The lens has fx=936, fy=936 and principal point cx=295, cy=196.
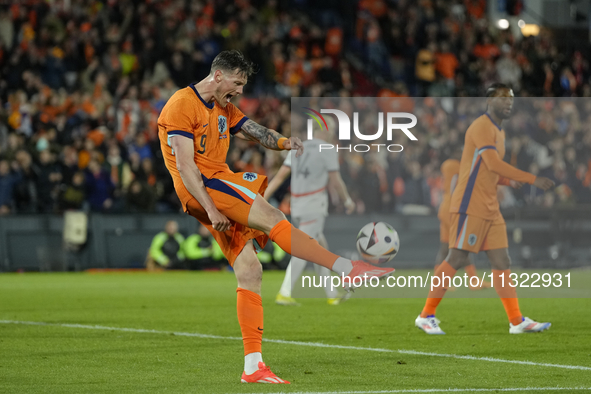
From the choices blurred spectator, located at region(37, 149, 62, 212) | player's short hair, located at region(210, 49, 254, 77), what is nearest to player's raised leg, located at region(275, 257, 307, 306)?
player's short hair, located at region(210, 49, 254, 77)

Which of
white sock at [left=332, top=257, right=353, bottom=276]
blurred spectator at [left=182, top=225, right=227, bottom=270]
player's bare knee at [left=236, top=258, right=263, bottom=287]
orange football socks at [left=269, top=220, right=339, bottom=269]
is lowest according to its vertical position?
blurred spectator at [left=182, top=225, right=227, bottom=270]

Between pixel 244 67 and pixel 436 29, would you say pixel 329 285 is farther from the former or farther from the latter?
pixel 436 29

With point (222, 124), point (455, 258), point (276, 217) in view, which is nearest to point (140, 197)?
point (455, 258)

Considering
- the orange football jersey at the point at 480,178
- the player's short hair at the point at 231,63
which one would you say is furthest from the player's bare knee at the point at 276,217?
the orange football jersey at the point at 480,178

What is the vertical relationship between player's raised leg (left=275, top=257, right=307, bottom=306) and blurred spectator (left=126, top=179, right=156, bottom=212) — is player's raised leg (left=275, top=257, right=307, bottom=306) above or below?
below

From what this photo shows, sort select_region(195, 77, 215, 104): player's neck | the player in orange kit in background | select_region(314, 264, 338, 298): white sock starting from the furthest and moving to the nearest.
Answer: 1. the player in orange kit in background
2. select_region(314, 264, 338, 298): white sock
3. select_region(195, 77, 215, 104): player's neck

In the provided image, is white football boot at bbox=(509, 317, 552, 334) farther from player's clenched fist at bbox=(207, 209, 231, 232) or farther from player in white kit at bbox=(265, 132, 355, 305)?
player's clenched fist at bbox=(207, 209, 231, 232)

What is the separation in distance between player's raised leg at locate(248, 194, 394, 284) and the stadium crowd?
9.86m

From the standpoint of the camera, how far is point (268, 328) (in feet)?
31.5

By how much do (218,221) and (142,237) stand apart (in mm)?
14095

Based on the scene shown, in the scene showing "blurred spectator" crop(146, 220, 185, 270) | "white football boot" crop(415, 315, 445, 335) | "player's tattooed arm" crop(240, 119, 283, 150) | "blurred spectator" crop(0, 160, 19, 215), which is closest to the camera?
"player's tattooed arm" crop(240, 119, 283, 150)

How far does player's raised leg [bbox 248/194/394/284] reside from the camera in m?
5.97

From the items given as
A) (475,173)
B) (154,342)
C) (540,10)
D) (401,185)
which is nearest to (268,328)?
(154,342)

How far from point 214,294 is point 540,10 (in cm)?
2104
